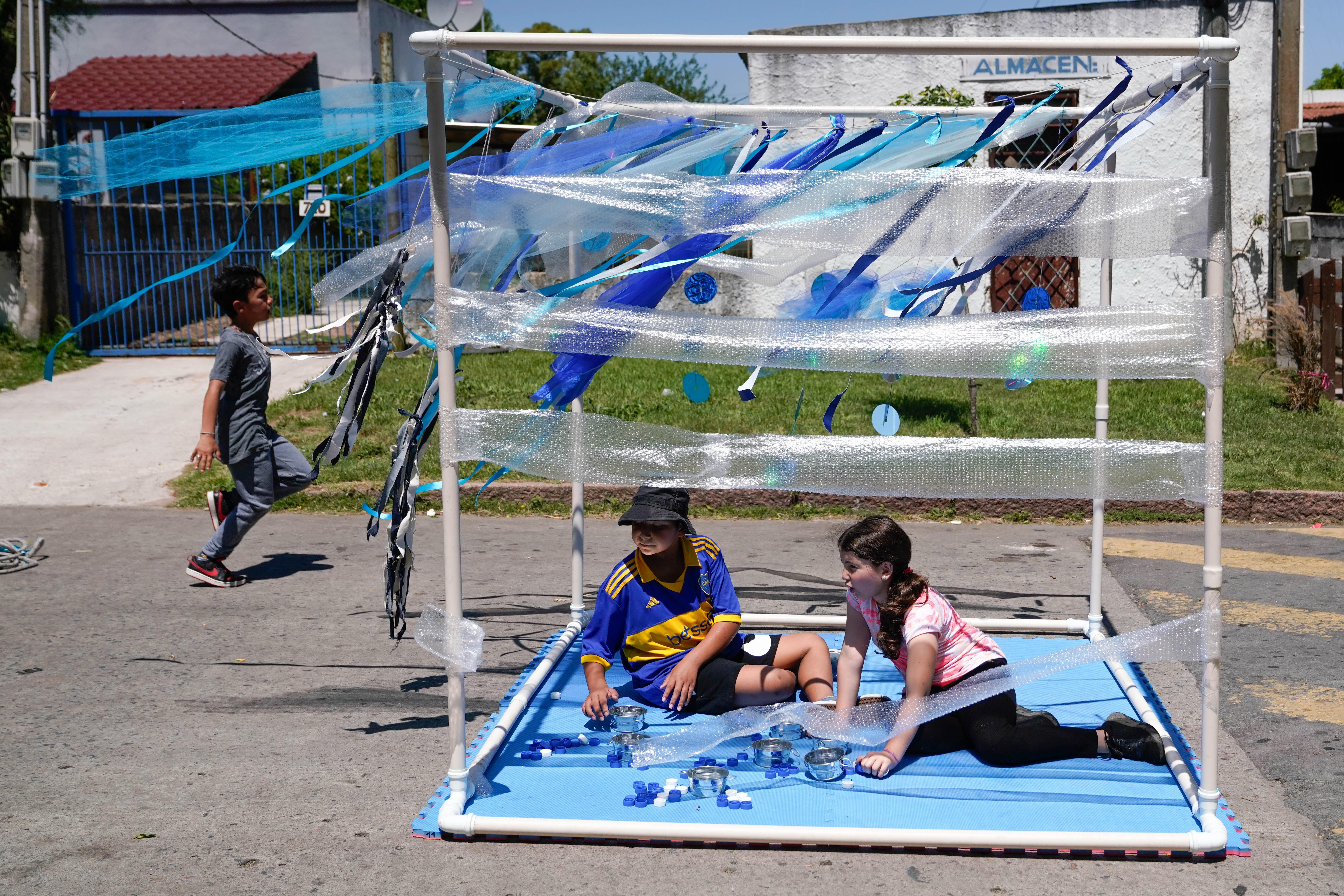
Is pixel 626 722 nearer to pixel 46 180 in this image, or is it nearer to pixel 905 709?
pixel 905 709

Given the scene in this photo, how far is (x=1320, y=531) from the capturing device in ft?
24.1

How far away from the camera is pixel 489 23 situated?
4341 cm

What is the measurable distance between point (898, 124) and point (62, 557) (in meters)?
5.25

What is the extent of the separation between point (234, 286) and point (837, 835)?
440 cm

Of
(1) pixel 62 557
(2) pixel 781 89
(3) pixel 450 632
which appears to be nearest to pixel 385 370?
(1) pixel 62 557

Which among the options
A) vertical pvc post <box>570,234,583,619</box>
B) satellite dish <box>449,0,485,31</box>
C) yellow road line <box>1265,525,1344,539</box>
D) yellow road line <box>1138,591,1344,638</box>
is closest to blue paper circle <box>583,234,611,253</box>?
vertical pvc post <box>570,234,583,619</box>

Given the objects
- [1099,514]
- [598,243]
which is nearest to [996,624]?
[1099,514]

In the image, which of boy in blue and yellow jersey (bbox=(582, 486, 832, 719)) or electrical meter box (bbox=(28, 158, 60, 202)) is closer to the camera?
electrical meter box (bbox=(28, 158, 60, 202))

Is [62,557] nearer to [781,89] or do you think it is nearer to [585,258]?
[585,258]

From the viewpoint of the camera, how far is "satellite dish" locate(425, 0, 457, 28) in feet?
12.9

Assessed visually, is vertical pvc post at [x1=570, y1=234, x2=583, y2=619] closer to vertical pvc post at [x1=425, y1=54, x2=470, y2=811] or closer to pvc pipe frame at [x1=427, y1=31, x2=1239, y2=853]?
vertical pvc post at [x1=425, y1=54, x2=470, y2=811]

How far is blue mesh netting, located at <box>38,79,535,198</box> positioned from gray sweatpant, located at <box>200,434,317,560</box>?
8.17 ft

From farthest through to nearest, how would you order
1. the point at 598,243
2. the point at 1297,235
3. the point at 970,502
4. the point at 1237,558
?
the point at 1297,235 < the point at 970,502 < the point at 1237,558 < the point at 598,243

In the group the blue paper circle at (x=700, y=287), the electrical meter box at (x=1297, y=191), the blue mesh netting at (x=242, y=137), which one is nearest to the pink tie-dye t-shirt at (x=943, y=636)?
the blue paper circle at (x=700, y=287)
